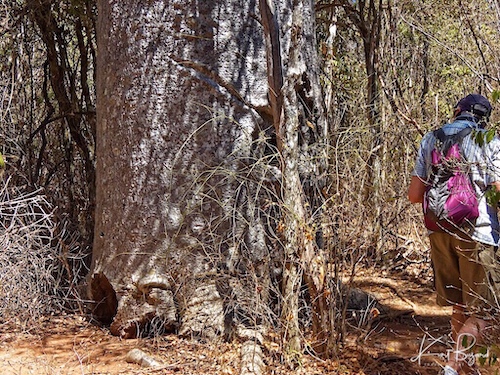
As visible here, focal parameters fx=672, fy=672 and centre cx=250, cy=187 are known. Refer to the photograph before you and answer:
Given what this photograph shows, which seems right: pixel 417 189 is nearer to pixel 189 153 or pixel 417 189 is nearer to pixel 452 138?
pixel 452 138

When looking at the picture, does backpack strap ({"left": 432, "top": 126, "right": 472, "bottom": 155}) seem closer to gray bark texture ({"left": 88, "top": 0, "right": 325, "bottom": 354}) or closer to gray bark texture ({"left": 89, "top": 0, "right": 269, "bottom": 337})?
gray bark texture ({"left": 88, "top": 0, "right": 325, "bottom": 354})

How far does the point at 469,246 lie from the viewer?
335 cm

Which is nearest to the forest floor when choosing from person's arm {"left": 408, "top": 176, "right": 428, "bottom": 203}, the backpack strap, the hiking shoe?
the hiking shoe

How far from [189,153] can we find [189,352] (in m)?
1.13

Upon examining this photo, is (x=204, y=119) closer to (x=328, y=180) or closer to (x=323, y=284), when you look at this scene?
(x=328, y=180)

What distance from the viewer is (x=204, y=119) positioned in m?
3.94

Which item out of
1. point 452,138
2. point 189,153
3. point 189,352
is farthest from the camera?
point 189,153

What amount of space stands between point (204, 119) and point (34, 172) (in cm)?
284

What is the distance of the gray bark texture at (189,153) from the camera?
384 centimetres

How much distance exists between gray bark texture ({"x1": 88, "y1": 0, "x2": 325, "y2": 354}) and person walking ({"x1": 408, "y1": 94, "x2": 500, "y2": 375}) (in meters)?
0.77

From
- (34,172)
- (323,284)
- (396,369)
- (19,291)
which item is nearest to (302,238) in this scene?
(323,284)

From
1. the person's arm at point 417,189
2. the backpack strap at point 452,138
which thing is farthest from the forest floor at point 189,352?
the backpack strap at point 452,138

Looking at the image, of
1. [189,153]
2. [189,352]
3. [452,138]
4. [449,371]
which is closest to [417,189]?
[452,138]

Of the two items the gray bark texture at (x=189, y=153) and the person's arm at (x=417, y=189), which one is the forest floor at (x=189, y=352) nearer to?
the gray bark texture at (x=189, y=153)
